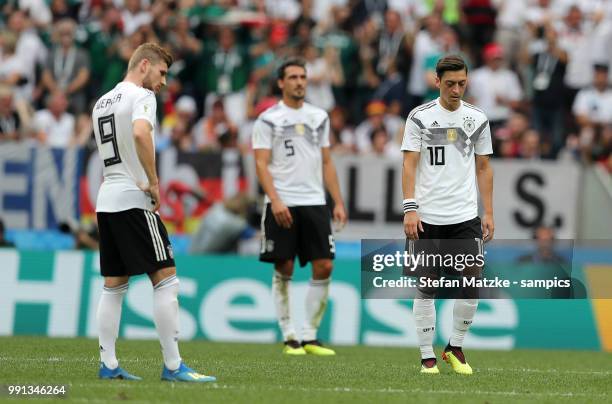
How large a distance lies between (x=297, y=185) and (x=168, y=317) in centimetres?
408

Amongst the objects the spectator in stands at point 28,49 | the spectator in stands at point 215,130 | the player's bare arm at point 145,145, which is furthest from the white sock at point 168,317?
the spectator in stands at point 28,49

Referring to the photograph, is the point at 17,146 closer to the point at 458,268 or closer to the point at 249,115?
the point at 249,115

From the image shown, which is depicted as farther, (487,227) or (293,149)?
(293,149)

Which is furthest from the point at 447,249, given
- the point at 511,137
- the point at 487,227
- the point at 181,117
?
the point at 181,117

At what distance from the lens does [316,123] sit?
1316 cm

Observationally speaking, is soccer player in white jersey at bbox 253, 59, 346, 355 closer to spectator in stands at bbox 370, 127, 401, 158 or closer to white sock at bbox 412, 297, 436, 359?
white sock at bbox 412, 297, 436, 359

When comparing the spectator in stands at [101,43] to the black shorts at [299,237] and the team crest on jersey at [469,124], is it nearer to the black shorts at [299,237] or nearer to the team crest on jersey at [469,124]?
the black shorts at [299,237]

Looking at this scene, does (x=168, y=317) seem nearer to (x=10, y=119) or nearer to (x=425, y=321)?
(x=425, y=321)

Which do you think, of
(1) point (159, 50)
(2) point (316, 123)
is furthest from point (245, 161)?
(1) point (159, 50)

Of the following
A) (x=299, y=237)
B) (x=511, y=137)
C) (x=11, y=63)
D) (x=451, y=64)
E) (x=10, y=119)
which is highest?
(x=11, y=63)

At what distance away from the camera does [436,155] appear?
1059 centimetres

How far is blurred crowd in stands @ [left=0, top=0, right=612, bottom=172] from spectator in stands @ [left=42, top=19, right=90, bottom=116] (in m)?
0.02

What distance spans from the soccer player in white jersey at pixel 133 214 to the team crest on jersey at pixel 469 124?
2567 mm

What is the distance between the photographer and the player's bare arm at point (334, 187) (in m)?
12.9
